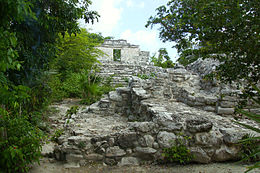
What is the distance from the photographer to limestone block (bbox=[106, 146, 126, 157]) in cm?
316

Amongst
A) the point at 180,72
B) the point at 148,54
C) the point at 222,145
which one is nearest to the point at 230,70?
the point at 222,145

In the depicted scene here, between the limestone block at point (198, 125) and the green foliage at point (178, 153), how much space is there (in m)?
0.23

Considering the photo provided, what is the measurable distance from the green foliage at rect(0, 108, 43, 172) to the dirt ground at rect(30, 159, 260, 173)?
0.47 meters

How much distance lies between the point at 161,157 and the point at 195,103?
8.32 feet

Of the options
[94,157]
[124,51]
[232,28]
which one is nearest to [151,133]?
[94,157]

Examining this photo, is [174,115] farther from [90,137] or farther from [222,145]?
[90,137]

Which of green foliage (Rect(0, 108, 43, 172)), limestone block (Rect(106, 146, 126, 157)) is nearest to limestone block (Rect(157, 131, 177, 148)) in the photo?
limestone block (Rect(106, 146, 126, 157))

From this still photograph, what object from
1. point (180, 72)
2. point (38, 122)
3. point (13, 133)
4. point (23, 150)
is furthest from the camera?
point (180, 72)

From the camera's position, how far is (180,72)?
24.0ft

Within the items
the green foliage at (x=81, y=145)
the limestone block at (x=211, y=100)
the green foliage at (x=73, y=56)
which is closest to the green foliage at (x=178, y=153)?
the green foliage at (x=81, y=145)

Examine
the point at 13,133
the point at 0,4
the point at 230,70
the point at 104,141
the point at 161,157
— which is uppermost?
the point at 0,4

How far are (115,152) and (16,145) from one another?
151 cm

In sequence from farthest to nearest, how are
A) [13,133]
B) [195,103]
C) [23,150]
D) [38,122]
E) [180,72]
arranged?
[180,72] → [195,103] → [38,122] → [13,133] → [23,150]

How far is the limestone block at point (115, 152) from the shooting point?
3.16m
